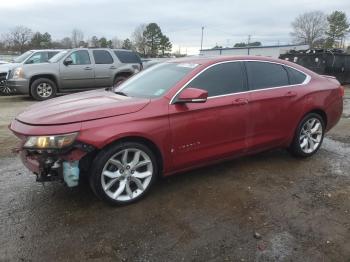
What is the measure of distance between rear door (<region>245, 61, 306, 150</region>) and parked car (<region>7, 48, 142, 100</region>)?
25.5 feet

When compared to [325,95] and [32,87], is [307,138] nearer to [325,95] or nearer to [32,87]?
[325,95]

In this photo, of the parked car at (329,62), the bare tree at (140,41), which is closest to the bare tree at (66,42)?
the bare tree at (140,41)

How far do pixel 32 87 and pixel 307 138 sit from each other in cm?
945

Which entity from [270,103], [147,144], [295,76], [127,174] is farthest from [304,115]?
[127,174]

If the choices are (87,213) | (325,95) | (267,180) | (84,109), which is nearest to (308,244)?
(267,180)

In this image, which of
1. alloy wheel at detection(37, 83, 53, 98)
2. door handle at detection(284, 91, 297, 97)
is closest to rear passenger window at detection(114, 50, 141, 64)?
alloy wheel at detection(37, 83, 53, 98)

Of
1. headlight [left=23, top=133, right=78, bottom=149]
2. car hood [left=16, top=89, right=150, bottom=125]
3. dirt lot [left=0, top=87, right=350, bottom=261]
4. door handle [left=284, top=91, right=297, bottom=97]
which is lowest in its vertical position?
dirt lot [left=0, top=87, right=350, bottom=261]

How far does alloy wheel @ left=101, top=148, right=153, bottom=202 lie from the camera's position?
13.1 feet

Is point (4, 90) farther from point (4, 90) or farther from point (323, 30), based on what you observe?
point (323, 30)

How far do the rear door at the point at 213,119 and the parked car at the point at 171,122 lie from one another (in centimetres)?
1

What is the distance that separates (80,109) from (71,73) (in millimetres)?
9251

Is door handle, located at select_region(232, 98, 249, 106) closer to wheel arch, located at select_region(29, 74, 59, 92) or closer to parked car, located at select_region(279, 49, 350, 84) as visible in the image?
wheel arch, located at select_region(29, 74, 59, 92)

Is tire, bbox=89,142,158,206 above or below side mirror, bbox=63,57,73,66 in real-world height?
below

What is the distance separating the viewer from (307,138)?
18.8 ft
